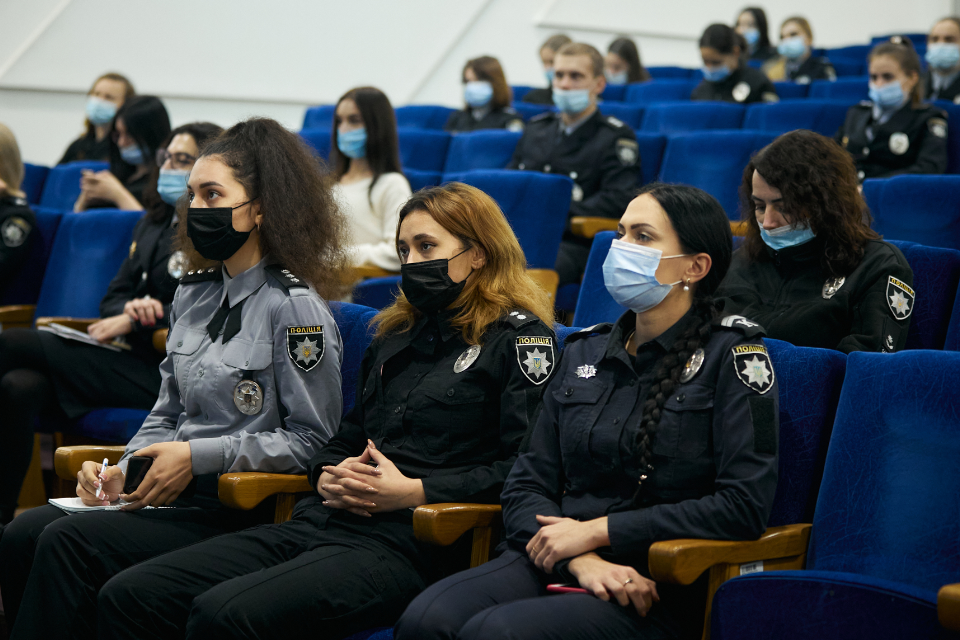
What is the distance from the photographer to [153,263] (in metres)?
2.87

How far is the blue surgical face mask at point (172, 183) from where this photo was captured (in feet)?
9.19

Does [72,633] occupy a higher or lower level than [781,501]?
lower

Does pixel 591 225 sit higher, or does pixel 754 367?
pixel 591 225

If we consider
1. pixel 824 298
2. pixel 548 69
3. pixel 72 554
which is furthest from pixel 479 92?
pixel 72 554

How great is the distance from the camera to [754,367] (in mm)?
1483

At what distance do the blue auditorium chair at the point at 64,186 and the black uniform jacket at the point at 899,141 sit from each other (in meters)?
3.34

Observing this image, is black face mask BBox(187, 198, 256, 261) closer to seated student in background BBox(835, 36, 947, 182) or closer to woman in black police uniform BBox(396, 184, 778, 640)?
woman in black police uniform BBox(396, 184, 778, 640)

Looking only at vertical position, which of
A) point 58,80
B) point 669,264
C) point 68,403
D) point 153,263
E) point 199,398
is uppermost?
point 58,80

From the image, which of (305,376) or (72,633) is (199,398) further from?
A: (72,633)

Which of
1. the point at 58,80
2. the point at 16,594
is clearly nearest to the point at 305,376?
the point at 16,594

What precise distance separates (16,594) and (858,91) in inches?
197

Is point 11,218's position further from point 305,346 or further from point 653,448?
point 653,448

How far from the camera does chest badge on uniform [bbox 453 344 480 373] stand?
1771 millimetres

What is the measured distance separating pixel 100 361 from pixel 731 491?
1.94 meters
